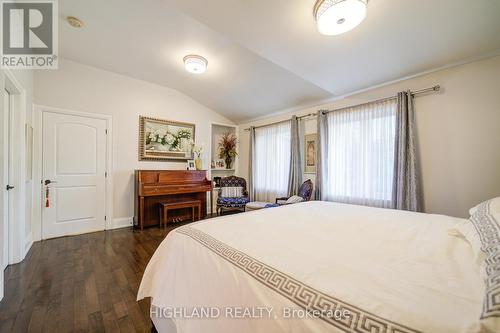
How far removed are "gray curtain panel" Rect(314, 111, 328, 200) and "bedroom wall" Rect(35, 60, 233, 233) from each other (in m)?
2.85

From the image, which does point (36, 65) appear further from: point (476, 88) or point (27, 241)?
point (476, 88)

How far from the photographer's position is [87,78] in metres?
3.34

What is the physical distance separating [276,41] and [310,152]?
2.05 m

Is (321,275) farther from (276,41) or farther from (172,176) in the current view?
(172,176)

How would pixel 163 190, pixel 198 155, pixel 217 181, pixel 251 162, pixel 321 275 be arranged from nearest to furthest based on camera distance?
pixel 321 275 < pixel 163 190 < pixel 198 155 < pixel 251 162 < pixel 217 181

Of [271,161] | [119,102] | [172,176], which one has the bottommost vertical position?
[172,176]

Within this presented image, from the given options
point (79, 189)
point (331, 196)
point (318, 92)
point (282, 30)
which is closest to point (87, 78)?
point (79, 189)

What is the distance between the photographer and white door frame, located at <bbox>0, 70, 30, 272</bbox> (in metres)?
2.22

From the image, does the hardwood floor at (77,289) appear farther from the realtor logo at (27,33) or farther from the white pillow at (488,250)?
the realtor logo at (27,33)

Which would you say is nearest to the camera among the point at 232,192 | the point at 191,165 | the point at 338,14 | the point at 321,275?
the point at 321,275

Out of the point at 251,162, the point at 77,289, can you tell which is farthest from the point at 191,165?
the point at 77,289

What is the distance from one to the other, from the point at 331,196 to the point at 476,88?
2.12m

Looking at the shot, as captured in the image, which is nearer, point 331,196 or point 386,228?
point 386,228

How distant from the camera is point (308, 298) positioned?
1.97ft
